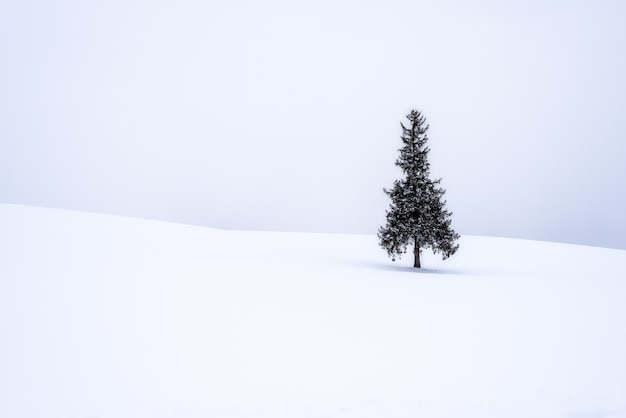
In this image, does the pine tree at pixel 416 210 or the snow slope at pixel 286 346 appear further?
the pine tree at pixel 416 210

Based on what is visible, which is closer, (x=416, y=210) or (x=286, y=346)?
(x=286, y=346)

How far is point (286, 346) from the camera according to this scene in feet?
27.9

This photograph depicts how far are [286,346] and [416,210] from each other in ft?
65.3

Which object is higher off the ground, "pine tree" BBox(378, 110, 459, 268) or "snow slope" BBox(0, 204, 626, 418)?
"pine tree" BBox(378, 110, 459, 268)

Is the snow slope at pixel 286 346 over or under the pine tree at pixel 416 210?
under

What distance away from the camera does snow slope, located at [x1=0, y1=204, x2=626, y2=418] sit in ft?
19.8

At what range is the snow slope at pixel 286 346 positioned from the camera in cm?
605

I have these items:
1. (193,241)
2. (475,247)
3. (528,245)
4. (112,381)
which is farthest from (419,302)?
(528,245)

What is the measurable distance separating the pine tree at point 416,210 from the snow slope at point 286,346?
890cm

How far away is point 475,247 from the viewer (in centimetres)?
4669

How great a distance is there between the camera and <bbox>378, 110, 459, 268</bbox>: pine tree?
2583 centimetres

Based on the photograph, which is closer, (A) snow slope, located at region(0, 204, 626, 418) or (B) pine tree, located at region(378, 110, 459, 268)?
(A) snow slope, located at region(0, 204, 626, 418)

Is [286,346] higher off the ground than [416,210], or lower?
lower

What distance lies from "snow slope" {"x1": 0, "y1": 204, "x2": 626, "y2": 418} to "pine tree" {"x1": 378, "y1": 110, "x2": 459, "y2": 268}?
8.90 metres
